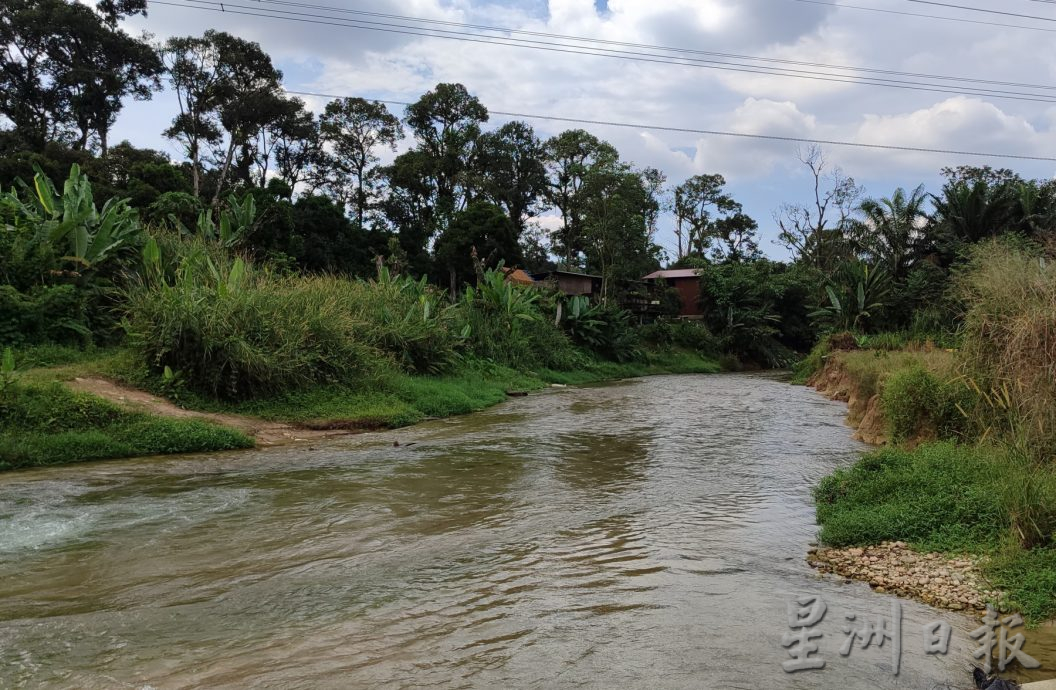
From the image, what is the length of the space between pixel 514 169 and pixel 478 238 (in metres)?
11.2

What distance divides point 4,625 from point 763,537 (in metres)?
5.69

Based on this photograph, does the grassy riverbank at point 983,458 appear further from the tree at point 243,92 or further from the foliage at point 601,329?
the tree at point 243,92

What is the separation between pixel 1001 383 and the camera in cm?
Answer: 708

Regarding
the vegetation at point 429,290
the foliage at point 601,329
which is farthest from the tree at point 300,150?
the foliage at point 601,329

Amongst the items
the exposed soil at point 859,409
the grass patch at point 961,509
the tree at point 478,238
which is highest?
the tree at point 478,238

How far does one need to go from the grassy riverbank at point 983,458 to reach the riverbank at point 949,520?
0.04 feet

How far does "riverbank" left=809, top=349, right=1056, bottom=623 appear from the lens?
4676mm

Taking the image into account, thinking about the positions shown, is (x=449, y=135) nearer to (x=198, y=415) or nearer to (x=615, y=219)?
(x=615, y=219)

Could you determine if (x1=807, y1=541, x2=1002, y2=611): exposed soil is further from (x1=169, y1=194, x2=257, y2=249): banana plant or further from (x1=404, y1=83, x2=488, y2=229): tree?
(x1=404, y1=83, x2=488, y2=229): tree

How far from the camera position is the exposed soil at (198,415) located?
10.5 metres

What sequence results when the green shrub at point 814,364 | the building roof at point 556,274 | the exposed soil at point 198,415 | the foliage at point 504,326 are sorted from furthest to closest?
the building roof at point 556,274 → the green shrub at point 814,364 → the foliage at point 504,326 → the exposed soil at point 198,415

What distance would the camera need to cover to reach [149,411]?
10.5m

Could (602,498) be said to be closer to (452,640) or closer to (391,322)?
(452,640)

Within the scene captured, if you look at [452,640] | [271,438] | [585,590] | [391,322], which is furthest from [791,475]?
[391,322]
